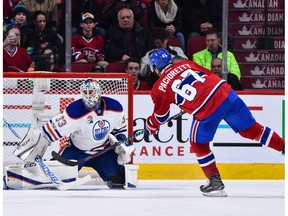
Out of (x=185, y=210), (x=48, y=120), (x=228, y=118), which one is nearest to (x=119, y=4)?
(x=48, y=120)

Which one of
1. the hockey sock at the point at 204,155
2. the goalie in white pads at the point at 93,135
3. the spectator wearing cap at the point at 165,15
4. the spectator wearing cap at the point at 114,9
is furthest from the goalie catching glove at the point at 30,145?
the spectator wearing cap at the point at 165,15

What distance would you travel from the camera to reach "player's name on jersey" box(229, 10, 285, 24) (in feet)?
35.1

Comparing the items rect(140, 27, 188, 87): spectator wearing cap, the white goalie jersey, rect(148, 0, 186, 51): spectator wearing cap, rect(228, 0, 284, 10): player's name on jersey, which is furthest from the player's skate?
rect(228, 0, 284, 10): player's name on jersey

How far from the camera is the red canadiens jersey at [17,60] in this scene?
377 inches

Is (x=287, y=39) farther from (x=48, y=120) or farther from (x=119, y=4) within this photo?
(x=48, y=120)

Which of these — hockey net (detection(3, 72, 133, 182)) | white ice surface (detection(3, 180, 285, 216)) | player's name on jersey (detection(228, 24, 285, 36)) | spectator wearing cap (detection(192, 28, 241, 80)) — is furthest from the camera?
player's name on jersey (detection(228, 24, 285, 36))

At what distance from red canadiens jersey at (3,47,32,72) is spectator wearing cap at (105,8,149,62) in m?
0.76

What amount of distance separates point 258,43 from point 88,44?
1695 millimetres

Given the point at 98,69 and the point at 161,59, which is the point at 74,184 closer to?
the point at 161,59

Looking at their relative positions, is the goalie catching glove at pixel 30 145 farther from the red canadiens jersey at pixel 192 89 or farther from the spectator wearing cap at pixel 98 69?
the spectator wearing cap at pixel 98 69

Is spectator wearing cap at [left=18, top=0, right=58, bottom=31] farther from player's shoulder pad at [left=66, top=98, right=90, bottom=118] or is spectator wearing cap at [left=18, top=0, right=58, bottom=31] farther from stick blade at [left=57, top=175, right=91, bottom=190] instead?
stick blade at [left=57, top=175, right=91, bottom=190]

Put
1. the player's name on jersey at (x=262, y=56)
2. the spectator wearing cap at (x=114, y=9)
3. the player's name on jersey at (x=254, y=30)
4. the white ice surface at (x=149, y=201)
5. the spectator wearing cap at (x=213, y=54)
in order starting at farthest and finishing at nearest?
1. the player's name on jersey at (x=254, y=30)
2. the player's name on jersey at (x=262, y=56)
3. the spectator wearing cap at (x=114, y=9)
4. the spectator wearing cap at (x=213, y=54)
5. the white ice surface at (x=149, y=201)

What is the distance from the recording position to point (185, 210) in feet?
22.2

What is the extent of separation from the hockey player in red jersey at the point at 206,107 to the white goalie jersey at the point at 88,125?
0.79 metres
